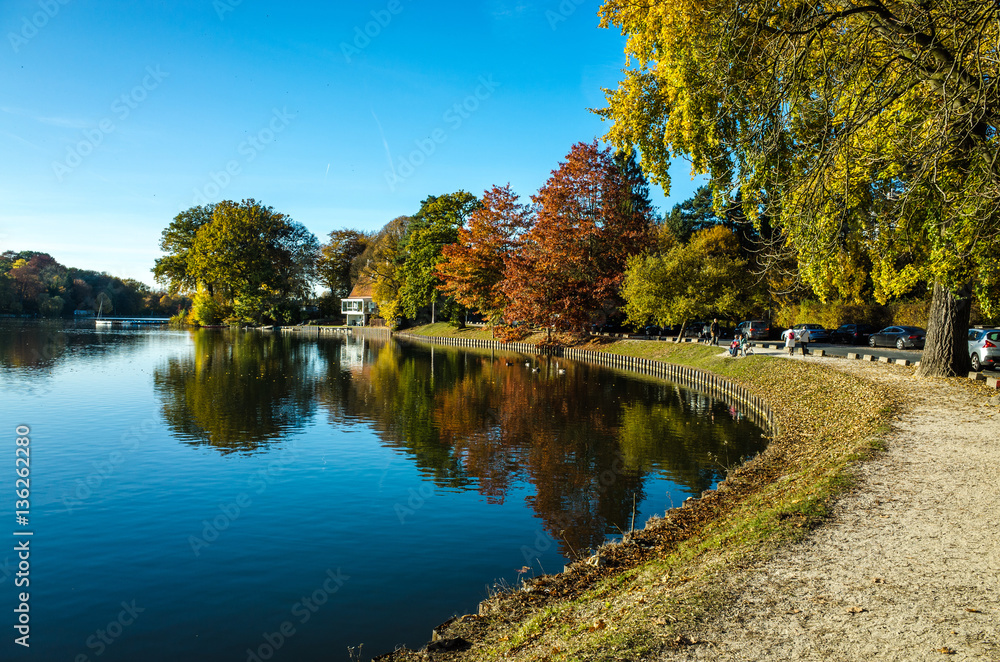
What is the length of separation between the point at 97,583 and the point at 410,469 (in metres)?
7.19

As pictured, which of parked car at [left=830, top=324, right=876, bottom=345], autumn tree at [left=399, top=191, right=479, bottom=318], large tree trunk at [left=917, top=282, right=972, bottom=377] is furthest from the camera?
autumn tree at [left=399, top=191, right=479, bottom=318]

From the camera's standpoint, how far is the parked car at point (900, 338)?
35.8m

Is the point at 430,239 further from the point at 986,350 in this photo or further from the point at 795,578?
the point at 795,578

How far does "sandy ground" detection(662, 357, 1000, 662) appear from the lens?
4844 millimetres

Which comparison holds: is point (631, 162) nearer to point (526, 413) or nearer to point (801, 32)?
point (526, 413)

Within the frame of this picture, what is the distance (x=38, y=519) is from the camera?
425 inches

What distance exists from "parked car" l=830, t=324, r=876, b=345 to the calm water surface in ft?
78.2

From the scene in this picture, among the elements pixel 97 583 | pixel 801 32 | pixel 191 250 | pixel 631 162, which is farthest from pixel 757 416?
pixel 191 250

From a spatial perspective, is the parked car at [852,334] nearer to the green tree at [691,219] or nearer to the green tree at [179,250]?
the green tree at [691,219]

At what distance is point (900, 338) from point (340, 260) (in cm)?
8781
